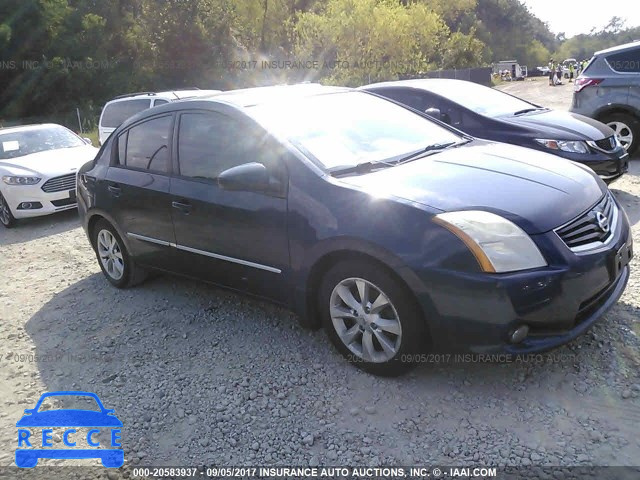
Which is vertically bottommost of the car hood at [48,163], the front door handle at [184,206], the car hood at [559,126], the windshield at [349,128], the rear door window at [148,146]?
the car hood at [48,163]

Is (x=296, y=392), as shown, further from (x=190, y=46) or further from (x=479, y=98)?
(x=190, y=46)

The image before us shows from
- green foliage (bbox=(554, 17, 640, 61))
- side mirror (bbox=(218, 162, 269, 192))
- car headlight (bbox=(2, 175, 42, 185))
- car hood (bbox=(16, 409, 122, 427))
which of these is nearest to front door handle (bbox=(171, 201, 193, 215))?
side mirror (bbox=(218, 162, 269, 192))

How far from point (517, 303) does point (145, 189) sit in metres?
3.00

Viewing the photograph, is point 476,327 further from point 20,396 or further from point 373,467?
point 20,396

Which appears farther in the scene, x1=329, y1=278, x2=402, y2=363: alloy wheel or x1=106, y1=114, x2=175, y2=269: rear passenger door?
x1=106, y1=114, x2=175, y2=269: rear passenger door

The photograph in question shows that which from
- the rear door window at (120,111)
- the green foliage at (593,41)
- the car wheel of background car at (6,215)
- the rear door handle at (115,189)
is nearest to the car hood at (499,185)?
the rear door handle at (115,189)

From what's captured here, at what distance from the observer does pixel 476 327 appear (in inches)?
115

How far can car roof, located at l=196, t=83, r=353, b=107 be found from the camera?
13.5ft

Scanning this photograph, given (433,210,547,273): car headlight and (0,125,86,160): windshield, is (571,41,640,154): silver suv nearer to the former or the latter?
(433,210,547,273): car headlight

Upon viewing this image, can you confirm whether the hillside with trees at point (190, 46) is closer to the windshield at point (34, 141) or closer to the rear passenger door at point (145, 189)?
the windshield at point (34, 141)

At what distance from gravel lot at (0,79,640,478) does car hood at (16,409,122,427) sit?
7 centimetres

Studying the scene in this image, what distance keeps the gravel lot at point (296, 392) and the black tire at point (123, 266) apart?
1.43 feet

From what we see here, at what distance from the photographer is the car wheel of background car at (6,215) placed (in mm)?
8430

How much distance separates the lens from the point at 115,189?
4.83m
